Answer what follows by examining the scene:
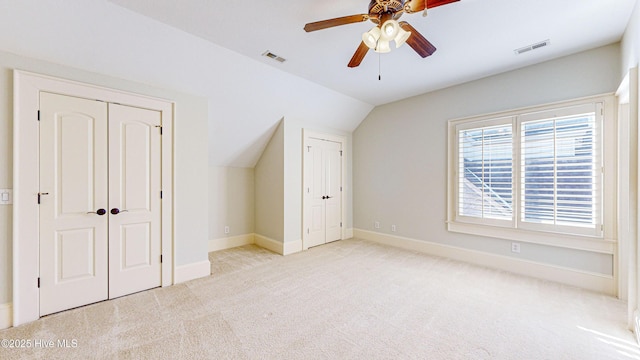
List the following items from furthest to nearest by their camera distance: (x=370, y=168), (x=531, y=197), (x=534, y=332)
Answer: (x=370, y=168), (x=531, y=197), (x=534, y=332)

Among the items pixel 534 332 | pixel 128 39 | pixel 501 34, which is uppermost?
pixel 501 34

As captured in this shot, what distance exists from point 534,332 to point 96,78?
484 cm

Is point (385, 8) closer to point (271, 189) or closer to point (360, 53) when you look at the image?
point (360, 53)

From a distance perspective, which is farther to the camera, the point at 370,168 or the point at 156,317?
the point at 370,168

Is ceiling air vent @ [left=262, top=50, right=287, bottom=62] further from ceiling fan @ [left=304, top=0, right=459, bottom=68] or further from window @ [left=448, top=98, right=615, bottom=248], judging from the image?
window @ [left=448, top=98, right=615, bottom=248]

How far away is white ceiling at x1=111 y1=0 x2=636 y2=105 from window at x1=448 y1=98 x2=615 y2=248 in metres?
0.77

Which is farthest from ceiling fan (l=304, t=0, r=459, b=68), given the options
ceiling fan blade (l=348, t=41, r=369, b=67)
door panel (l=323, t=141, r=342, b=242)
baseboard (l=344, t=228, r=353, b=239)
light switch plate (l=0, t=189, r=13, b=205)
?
baseboard (l=344, t=228, r=353, b=239)

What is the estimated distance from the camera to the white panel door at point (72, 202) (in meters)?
2.37

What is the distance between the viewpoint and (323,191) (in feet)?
16.4

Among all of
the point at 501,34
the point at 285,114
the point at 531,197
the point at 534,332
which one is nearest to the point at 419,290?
the point at 534,332

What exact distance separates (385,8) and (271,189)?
3.40m

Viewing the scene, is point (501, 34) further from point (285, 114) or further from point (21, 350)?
point (21, 350)

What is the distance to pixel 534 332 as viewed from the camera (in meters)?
2.15

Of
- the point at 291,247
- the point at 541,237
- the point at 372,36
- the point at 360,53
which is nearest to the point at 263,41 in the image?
the point at 360,53
